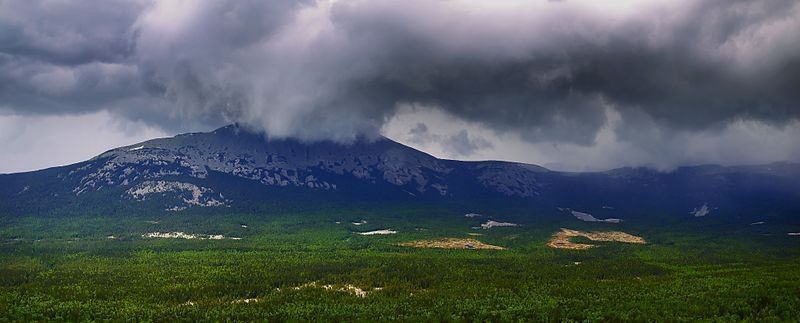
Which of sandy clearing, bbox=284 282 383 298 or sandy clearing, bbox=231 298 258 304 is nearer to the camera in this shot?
sandy clearing, bbox=231 298 258 304

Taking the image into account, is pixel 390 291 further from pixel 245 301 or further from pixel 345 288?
pixel 245 301

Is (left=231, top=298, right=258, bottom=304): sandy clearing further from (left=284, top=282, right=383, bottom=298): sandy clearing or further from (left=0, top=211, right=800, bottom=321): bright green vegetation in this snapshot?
(left=284, top=282, right=383, bottom=298): sandy clearing

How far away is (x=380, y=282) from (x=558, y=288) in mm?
47273

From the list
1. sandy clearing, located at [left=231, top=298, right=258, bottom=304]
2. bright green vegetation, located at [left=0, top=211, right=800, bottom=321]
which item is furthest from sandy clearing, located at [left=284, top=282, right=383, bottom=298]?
sandy clearing, located at [left=231, top=298, right=258, bottom=304]

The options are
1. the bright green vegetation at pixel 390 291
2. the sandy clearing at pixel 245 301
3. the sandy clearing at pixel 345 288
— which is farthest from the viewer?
the sandy clearing at pixel 345 288

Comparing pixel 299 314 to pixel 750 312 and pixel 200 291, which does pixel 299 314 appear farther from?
pixel 750 312

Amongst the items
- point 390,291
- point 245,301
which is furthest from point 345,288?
point 245,301

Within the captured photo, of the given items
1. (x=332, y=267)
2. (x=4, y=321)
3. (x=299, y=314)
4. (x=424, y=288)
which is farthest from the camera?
(x=332, y=267)

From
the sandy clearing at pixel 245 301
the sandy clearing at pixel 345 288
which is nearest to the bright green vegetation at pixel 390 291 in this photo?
the sandy clearing at pixel 245 301

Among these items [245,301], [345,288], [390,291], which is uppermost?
[345,288]

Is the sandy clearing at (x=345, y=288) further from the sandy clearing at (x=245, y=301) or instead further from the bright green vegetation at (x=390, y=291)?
the sandy clearing at (x=245, y=301)

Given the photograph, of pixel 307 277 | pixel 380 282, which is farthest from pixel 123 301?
pixel 380 282

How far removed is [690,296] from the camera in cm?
14188

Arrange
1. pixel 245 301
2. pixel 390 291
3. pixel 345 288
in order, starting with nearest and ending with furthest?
pixel 245 301, pixel 390 291, pixel 345 288
